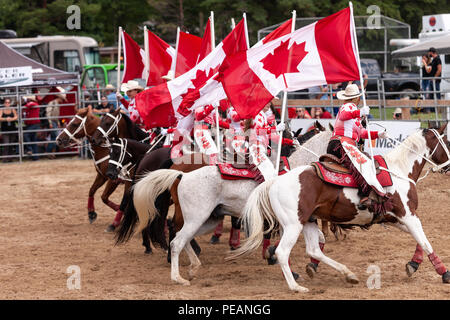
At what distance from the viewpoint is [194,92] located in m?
9.16

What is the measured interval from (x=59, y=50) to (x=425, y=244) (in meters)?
22.5

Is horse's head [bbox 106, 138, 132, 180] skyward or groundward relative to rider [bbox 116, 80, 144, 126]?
groundward

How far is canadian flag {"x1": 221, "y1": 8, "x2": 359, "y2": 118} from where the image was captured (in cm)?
833

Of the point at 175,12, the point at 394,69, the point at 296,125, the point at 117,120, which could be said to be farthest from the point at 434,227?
the point at 175,12

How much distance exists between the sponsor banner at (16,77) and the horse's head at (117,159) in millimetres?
11487

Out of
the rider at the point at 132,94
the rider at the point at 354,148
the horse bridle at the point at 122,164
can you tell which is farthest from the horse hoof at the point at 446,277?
the rider at the point at 132,94

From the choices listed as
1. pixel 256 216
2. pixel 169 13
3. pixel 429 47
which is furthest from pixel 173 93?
pixel 169 13

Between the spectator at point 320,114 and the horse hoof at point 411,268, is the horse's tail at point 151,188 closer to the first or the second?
the horse hoof at point 411,268

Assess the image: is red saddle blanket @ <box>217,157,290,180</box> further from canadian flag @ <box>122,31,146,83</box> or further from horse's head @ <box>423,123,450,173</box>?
canadian flag @ <box>122,31,146,83</box>

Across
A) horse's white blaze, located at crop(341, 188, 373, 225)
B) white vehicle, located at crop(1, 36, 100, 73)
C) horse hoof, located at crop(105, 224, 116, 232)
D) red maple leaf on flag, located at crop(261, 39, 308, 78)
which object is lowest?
horse hoof, located at crop(105, 224, 116, 232)

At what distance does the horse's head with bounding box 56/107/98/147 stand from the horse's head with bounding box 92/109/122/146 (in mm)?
1325

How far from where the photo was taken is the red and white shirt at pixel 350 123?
324 inches

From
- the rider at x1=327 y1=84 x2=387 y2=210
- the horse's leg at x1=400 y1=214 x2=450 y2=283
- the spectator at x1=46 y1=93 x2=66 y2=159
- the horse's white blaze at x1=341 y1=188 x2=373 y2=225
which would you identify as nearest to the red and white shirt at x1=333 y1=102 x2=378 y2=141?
the rider at x1=327 y1=84 x2=387 y2=210

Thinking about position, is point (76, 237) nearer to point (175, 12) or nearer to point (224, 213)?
point (224, 213)
